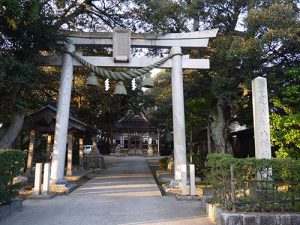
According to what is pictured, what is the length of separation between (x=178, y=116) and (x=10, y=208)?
6.54m

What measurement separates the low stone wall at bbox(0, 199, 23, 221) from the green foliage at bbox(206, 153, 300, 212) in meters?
4.84

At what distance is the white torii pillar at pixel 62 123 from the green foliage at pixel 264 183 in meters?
6.64

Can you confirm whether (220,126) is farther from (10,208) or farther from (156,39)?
(10,208)

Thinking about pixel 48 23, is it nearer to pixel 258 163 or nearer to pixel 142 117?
pixel 258 163

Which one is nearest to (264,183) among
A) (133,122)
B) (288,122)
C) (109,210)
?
(109,210)

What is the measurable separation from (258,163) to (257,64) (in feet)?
24.7

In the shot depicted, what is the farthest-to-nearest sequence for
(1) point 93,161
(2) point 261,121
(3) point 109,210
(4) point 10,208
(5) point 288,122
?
(1) point 93,161
(5) point 288,122
(2) point 261,121
(3) point 109,210
(4) point 10,208

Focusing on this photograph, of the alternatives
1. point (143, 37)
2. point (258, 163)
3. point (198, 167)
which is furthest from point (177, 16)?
point (258, 163)

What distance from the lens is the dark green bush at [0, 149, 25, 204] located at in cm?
674

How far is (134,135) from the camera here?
166 ft

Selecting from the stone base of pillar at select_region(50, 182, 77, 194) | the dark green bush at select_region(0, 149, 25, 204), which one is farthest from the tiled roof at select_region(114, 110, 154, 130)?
the dark green bush at select_region(0, 149, 25, 204)

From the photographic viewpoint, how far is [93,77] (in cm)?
1194

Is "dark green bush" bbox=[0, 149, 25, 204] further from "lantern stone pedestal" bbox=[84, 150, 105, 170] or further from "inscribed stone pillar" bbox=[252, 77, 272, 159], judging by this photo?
"lantern stone pedestal" bbox=[84, 150, 105, 170]

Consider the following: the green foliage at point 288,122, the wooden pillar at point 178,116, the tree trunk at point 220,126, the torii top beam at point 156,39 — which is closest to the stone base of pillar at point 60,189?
the wooden pillar at point 178,116
